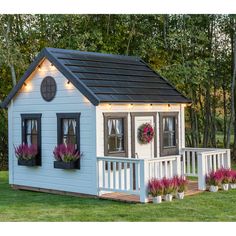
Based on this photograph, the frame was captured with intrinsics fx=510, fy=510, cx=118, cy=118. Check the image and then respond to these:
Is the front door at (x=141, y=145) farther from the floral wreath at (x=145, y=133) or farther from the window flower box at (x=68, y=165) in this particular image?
the window flower box at (x=68, y=165)

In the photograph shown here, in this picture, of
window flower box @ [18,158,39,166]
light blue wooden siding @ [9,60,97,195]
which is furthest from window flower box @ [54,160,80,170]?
window flower box @ [18,158,39,166]

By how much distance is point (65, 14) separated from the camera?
19.5m

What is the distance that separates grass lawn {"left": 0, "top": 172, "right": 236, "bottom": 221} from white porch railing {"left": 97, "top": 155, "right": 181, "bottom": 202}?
0.36 metres

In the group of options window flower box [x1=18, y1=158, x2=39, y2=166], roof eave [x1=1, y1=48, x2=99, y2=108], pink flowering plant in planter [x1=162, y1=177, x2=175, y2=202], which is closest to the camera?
pink flowering plant in planter [x1=162, y1=177, x2=175, y2=202]

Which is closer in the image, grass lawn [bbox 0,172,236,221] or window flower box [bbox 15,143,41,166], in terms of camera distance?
grass lawn [bbox 0,172,236,221]

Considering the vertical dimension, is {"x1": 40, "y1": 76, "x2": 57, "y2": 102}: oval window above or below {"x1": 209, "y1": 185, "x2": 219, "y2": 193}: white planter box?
above

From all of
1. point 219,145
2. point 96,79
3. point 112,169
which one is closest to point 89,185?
point 112,169

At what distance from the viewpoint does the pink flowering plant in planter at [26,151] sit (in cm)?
1256

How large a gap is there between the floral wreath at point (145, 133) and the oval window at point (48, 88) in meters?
2.25

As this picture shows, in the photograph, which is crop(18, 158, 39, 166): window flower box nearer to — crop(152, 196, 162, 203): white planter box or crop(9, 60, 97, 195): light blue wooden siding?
crop(9, 60, 97, 195): light blue wooden siding

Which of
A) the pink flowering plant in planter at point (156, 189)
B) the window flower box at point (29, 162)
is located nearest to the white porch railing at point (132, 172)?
the pink flowering plant in planter at point (156, 189)

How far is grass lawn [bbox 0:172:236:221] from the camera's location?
902 cm

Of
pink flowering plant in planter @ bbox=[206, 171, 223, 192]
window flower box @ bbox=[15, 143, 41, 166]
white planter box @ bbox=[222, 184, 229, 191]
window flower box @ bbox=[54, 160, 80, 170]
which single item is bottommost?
white planter box @ bbox=[222, 184, 229, 191]

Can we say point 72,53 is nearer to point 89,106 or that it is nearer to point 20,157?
point 89,106
